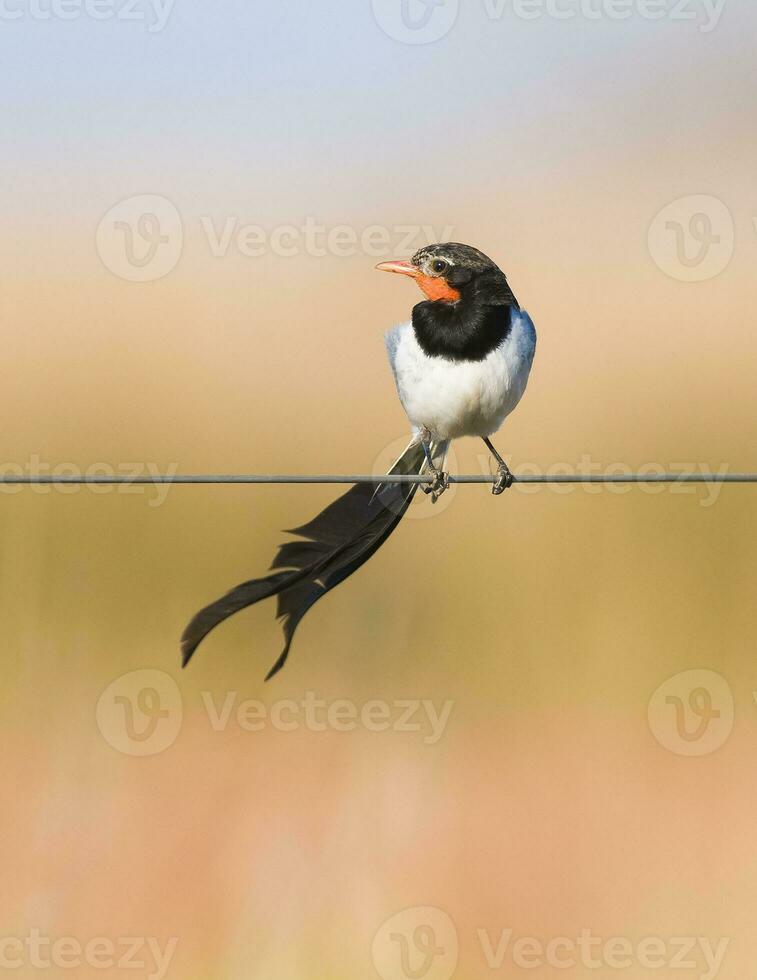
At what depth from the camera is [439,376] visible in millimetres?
4848

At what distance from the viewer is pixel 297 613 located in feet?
14.3

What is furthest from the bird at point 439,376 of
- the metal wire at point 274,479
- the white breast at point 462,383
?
the metal wire at point 274,479

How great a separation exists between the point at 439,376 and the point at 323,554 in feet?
2.62

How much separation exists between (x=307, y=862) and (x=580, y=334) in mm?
5982

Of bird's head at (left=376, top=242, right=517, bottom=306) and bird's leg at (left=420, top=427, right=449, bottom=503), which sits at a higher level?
bird's head at (left=376, top=242, right=517, bottom=306)

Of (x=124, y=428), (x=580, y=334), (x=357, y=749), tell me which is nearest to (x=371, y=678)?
(x=357, y=749)

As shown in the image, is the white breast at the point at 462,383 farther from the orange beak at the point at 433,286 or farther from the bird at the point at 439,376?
the orange beak at the point at 433,286

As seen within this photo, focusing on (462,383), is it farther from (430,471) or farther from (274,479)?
(274,479)

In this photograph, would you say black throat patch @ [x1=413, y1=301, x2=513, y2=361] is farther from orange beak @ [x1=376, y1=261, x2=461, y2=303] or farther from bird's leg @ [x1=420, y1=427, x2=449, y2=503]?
bird's leg @ [x1=420, y1=427, x2=449, y2=503]

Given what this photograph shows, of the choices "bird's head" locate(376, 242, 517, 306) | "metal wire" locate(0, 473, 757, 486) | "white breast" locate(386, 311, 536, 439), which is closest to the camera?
"metal wire" locate(0, 473, 757, 486)

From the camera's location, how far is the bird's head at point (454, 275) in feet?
16.3

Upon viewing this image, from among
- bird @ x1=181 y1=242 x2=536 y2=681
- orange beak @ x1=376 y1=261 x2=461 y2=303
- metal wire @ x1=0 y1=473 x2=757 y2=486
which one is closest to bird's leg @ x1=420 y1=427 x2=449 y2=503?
bird @ x1=181 y1=242 x2=536 y2=681

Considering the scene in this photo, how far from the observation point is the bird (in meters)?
4.56

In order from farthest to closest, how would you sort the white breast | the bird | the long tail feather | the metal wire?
the white breast, the bird, the long tail feather, the metal wire
